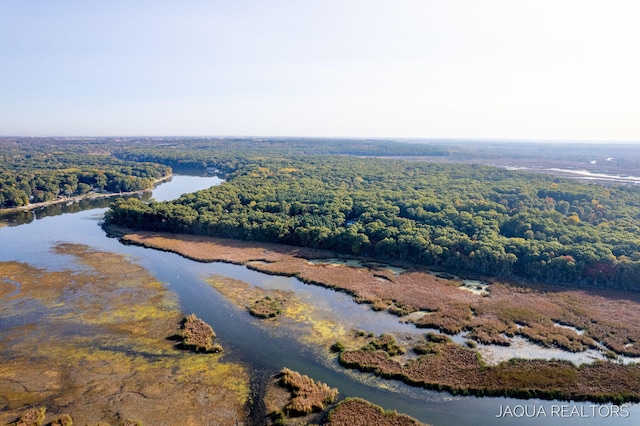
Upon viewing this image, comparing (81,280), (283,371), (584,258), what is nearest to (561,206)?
(584,258)

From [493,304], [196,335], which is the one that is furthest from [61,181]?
[493,304]

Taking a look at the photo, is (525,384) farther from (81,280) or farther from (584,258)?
(81,280)

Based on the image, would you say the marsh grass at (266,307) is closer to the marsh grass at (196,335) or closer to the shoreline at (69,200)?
the marsh grass at (196,335)

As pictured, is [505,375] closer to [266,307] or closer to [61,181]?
[266,307]

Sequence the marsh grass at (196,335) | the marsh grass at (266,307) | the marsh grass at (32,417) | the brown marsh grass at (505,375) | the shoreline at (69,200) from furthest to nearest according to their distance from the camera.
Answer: the shoreline at (69,200) → the marsh grass at (266,307) → the marsh grass at (196,335) → the brown marsh grass at (505,375) → the marsh grass at (32,417)

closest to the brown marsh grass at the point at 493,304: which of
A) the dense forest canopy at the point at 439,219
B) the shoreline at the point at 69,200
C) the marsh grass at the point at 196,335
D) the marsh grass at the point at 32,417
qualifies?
the dense forest canopy at the point at 439,219

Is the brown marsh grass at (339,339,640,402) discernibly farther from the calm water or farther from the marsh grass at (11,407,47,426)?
the marsh grass at (11,407,47,426)
